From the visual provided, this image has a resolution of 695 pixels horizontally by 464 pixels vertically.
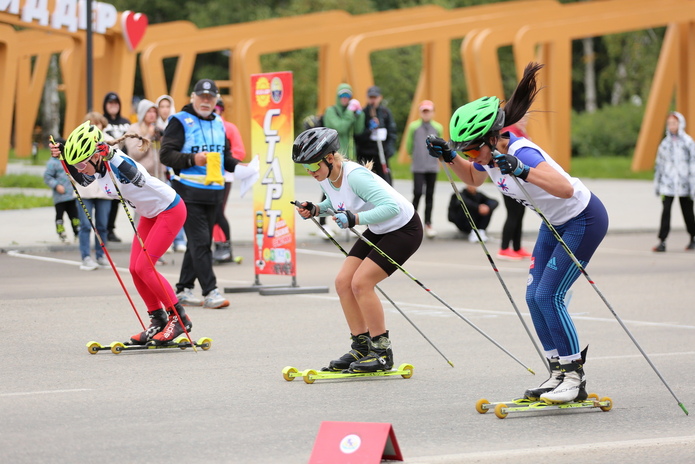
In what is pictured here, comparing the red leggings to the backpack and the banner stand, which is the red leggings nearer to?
the banner stand

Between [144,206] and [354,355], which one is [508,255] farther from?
[354,355]

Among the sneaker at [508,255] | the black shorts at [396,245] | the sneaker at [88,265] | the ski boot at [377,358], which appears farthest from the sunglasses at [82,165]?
the sneaker at [508,255]

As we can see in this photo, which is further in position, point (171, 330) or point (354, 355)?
point (171, 330)

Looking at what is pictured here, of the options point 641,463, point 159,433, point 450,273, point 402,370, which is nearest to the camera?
point 641,463

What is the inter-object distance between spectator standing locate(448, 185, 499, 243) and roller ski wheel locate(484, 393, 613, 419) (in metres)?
10.8

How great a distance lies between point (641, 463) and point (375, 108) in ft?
40.6

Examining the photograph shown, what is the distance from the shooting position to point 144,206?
28.9ft

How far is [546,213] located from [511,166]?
2.10 feet

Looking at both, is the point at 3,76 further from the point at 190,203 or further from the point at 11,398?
the point at 11,398

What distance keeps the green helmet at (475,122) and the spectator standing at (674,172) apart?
10596 mm

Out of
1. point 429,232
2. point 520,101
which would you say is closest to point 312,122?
point 429,232

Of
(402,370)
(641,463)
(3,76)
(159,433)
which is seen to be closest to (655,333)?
(402,370)

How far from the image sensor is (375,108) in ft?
57.2

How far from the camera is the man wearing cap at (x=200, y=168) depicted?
35.1 feet
